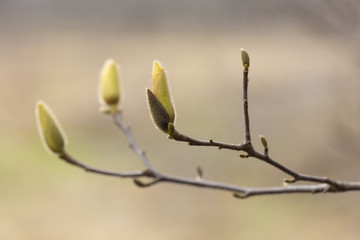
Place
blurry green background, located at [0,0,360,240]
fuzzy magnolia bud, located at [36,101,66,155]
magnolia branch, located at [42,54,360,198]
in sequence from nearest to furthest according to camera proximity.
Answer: magnolia branch, located at [42,54,360,198]
fuzzy magnolia bud, located at [36,101,66,155]
blurry green background, located at [0,0,360,240]

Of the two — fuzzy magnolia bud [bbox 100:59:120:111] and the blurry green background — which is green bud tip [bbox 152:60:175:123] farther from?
the blurry green background

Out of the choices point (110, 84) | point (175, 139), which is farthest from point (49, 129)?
point (175, 139)

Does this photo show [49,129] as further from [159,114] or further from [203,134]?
[203,134]

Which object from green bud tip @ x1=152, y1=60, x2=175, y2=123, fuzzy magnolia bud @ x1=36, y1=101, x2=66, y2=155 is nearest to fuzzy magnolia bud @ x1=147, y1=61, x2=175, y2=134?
green bud tip @ x1=152, y1=60, x2=175, y2=123

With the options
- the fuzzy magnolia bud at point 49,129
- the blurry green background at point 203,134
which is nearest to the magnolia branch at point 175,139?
the fuzzy magnolia bud at point 49,129

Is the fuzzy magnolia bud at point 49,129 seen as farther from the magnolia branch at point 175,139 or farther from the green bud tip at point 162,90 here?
the green bud tip at point 162,90

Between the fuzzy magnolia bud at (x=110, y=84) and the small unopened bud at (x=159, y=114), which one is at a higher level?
the fuzzy magnolia bud at (x=110, y=84)

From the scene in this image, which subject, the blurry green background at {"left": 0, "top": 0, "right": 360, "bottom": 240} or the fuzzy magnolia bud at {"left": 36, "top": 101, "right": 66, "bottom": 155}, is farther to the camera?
the blurry green background at {"left": 0, "top": 0, "right": 360, "bottom": 240}
